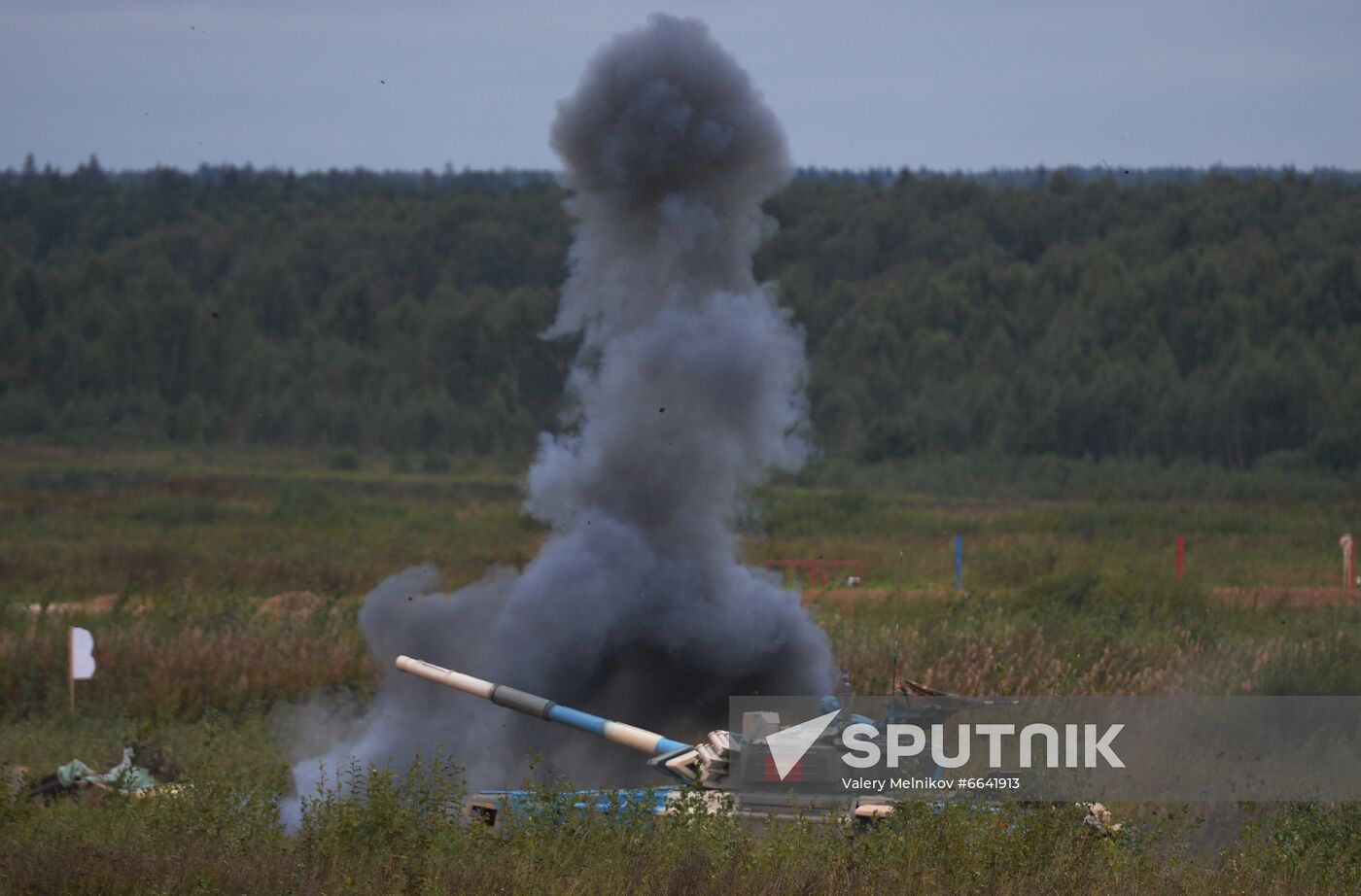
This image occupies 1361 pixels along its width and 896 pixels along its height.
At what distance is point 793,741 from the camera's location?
11.5m

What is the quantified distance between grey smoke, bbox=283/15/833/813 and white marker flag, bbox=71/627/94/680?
3594 mm

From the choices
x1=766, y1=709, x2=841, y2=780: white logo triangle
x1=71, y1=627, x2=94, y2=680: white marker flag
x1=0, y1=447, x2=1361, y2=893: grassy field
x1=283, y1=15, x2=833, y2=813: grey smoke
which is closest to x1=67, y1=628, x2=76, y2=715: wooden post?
x1=71, y1=627, x2=94, y2=680: white marker flag

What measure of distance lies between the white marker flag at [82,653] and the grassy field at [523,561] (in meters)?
0.49

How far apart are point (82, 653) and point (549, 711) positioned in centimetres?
747

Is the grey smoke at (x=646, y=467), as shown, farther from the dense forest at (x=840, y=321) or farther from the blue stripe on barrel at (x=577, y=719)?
the dense forest at (x=840, y=321)

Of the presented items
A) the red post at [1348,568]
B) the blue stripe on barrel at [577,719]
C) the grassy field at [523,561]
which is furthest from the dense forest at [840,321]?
the blue stripe on barrel at [577,719]

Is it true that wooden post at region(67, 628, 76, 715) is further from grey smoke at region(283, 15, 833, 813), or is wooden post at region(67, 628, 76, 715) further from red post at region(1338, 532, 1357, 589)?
red post at region(1338, 532, 1357, 589)

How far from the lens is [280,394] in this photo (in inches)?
2739

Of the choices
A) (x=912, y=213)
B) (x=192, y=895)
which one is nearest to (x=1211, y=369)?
(x=912, y=213)

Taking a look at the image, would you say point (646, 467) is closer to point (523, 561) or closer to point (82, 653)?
point (82, 653)

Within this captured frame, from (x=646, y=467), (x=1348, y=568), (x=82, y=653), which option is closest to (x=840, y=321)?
(x=1348, y=568)

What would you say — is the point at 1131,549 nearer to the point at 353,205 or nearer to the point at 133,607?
the point at 133,607

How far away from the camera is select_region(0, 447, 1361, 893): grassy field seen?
981cm

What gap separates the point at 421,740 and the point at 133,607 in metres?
9.20
